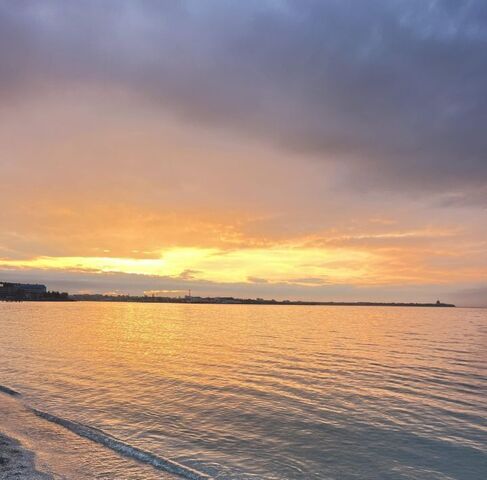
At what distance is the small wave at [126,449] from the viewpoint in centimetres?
1531

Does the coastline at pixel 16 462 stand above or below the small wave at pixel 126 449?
above

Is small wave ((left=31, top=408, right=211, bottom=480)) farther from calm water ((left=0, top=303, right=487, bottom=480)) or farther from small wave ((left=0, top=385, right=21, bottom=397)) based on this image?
small wave ((left=0, top=385, right=21, bottom=397))

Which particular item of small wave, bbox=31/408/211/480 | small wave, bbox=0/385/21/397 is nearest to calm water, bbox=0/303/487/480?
small wave, bbox=31/408/211/480

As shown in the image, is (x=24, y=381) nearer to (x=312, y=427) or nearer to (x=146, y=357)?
(x=146, y=357)

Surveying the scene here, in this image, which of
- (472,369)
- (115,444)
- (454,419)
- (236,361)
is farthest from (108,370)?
(472,369)

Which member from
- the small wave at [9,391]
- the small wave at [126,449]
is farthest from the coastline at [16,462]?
the small wave at [9,391]

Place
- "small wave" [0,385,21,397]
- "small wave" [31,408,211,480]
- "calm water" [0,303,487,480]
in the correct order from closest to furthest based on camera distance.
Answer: "small wave" [31,408,211,480] → "calm water" [0,303,487,480] → "small wave" [0,385,21,397]

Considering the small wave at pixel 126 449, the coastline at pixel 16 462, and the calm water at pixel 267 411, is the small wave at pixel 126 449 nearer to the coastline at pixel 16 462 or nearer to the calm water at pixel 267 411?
the calm water at pixel 267 411

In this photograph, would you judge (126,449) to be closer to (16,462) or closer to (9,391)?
(16,462)

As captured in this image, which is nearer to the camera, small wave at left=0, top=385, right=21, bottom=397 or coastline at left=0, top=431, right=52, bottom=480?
coastline at left=0, top=431, right=52, bottom=480

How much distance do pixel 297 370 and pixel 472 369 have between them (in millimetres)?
16474

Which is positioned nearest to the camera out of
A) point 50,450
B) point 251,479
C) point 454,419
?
point 251,479

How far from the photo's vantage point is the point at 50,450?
16781 mm

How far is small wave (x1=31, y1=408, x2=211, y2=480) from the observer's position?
15.3 m
